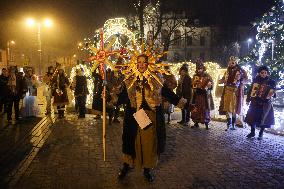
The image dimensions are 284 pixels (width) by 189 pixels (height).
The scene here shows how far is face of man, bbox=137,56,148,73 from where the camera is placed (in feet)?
22.5

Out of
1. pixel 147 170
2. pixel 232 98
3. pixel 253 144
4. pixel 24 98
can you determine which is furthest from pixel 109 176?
pixel 24 98

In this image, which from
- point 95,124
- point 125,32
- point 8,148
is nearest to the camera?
point 8,148

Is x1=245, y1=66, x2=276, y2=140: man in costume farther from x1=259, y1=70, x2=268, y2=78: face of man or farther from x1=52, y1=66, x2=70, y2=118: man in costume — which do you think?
x1=52, y1=66, x2=70, y2=118: man in costume

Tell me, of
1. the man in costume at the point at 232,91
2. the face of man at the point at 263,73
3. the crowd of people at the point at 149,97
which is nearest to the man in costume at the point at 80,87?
the crowd of people at the point at 149,97

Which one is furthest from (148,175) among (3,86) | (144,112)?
(3,86)

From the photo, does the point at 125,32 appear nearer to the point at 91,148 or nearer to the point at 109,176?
the point at 91,148

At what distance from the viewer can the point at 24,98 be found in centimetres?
1496

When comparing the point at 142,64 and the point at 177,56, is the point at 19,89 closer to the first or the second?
the point at 142,64

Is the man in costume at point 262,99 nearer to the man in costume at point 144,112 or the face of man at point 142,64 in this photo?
the man in costume at point 144,112

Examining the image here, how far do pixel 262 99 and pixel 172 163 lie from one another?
12.7ft

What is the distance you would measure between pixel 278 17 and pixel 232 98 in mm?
4986

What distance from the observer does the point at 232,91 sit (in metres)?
12.3

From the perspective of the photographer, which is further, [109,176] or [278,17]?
[278,17]

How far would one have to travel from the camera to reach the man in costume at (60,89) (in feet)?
49.3
